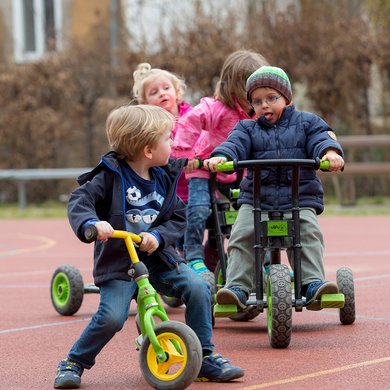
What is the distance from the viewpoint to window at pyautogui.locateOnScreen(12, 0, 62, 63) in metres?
29.4

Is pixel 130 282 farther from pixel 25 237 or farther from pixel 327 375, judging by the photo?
pixel 25 237

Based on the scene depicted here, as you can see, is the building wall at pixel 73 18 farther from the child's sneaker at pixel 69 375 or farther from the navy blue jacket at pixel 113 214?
the child's sneaker at pixel 69 375

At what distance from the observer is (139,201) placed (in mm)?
5672

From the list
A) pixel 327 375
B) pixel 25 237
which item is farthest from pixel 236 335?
pixel 25 237

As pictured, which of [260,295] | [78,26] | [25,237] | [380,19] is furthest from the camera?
[78,26]

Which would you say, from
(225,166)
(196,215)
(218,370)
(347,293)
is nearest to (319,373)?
(218,370)

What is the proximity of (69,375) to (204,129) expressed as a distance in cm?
305

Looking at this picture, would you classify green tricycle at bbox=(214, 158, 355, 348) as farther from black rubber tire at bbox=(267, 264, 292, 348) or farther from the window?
the window

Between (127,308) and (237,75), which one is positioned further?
(237,75)

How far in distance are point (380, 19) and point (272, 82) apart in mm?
16982

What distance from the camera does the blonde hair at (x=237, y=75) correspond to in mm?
7770

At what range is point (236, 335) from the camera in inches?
281

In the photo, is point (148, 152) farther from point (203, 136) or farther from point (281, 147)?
point (203, 136)

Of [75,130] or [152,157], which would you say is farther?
[75,130]
